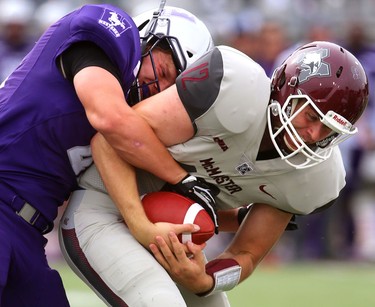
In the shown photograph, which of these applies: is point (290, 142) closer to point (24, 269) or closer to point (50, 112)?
point (50, 112)

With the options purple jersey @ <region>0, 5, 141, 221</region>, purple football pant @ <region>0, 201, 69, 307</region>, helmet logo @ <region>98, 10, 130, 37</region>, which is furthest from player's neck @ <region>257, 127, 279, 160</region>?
Answer: purple football pant @ <region>0, 201, 69, 307</region>

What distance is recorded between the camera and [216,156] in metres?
3.77

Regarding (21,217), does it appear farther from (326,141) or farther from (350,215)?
(350,215)

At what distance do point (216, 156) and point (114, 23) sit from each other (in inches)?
23.8

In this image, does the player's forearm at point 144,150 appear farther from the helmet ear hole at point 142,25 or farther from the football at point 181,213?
the helmet ear hole at point 142,25

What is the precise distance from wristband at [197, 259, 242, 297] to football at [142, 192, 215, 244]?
191 millimetres

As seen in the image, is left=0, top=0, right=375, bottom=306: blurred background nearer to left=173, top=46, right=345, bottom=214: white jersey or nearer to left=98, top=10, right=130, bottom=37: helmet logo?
left=173, top=46, right=345, bottom=214: white jersey

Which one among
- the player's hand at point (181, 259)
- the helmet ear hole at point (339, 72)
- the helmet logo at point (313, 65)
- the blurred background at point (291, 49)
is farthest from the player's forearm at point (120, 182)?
the blurred background at point (291, 49)

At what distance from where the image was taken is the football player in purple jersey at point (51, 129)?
11.9ft

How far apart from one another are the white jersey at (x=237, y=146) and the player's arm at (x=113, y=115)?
3.9 inches

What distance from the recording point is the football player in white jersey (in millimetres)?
3639

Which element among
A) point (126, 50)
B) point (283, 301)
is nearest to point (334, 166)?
point (126, 50)

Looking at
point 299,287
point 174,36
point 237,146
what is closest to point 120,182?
point 237,146

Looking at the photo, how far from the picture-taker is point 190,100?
365cm
